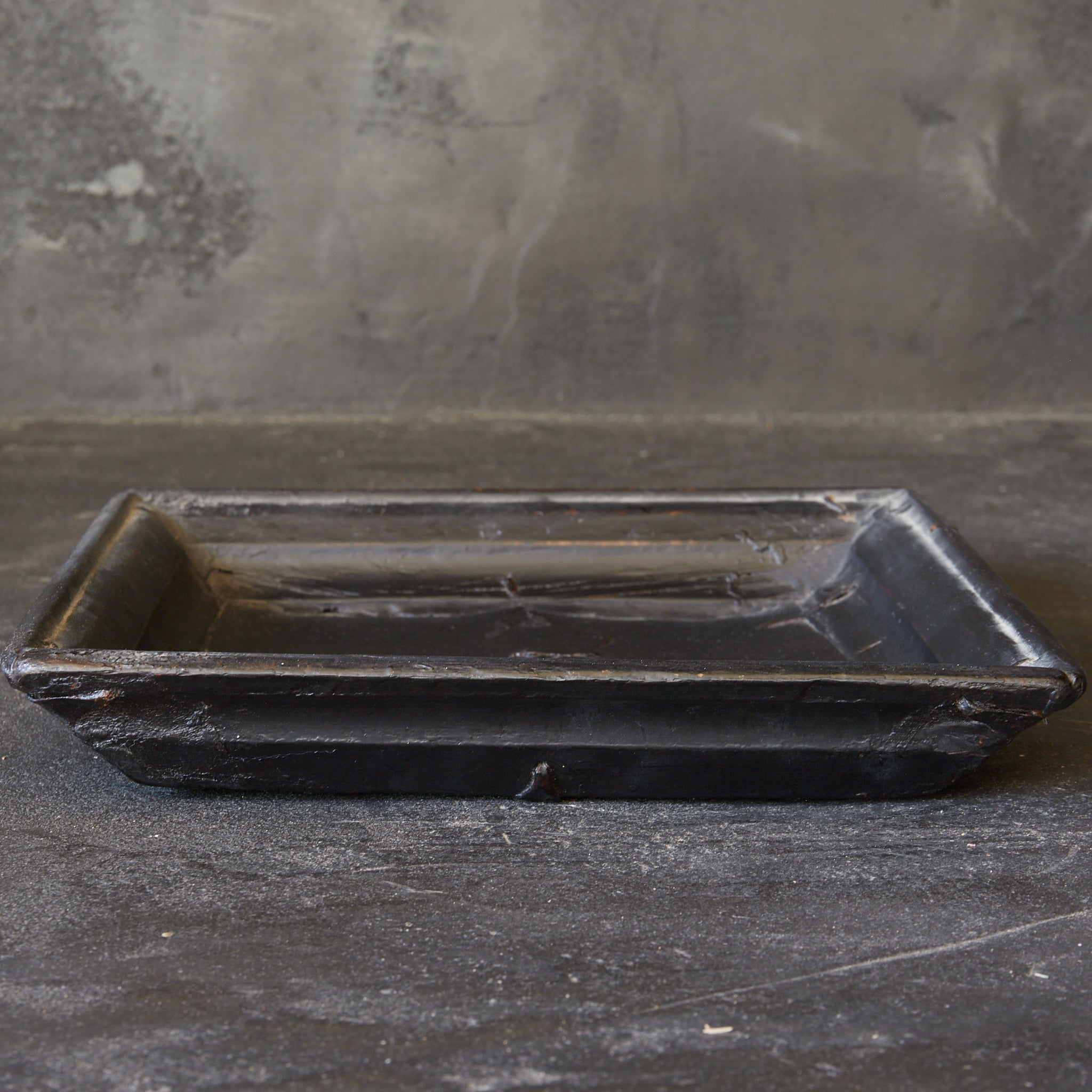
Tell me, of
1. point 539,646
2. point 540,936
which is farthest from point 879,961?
point 539,646

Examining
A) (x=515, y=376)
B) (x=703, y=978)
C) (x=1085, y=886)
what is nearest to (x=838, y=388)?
(x=515, y=376)

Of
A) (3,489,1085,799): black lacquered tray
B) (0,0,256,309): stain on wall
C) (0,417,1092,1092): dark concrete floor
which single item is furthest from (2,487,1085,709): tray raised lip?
(0,0,256,309): stain on wall

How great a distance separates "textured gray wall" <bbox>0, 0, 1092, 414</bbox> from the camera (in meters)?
4.21

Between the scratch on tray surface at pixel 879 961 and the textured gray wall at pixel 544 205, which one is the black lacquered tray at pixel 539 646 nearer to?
the scratch on tray surface at pixel 879 961

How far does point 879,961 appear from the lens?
1.68 meters

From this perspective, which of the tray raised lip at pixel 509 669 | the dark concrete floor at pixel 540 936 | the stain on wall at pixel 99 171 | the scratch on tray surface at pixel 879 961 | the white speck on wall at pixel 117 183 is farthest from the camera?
the white speck on wall at pixel 117 183

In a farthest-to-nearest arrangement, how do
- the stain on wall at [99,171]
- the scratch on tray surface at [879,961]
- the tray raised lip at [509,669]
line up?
1. the stain on wall at [99,171]
2. the tray raised lip at [509,669]
3. the scratch on tray surface at [879,961]

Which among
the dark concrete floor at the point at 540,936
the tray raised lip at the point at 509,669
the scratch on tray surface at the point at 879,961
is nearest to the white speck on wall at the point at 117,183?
the dark concrete floor at the point at 540,936

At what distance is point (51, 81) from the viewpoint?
4.16 m

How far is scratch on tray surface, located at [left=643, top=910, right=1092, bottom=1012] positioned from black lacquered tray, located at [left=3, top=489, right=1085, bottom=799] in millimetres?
291

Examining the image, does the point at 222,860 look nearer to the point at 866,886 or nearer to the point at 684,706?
the point at 684,706

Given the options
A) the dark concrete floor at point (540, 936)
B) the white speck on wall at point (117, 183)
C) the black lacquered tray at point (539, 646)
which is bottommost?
the dark concrete floor at point (540, 936)

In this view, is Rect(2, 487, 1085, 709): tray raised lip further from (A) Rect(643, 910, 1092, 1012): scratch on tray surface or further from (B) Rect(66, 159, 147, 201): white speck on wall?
(B) Rect(66, 159, 147, 201): white speck on wall

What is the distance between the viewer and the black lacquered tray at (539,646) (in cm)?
184
